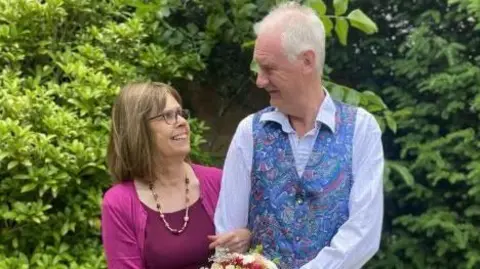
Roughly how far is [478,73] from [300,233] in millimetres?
1974

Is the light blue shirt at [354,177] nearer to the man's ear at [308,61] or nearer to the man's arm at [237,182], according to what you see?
the man's arm at [237,182]

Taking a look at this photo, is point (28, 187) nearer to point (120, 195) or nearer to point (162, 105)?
point (120, 195)

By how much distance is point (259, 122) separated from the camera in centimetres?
268

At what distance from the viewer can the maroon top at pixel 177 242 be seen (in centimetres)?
294

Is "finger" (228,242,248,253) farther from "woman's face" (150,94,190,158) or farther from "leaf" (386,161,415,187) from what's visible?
"leaf" (386,161,415,187)

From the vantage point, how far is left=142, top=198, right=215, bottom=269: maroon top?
2.94 metres

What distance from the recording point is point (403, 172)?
162 inches

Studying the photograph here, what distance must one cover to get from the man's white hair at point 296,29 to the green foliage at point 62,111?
58.3 inches

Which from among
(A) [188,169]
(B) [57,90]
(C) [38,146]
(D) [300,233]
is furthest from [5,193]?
(D) [300,233]

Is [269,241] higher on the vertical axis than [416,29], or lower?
lower

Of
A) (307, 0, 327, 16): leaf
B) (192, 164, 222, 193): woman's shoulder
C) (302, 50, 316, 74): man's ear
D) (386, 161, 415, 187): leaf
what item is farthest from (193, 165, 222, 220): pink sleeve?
(386, 161, 415, 187): leaf

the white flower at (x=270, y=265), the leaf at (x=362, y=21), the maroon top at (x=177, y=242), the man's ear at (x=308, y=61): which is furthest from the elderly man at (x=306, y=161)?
the leaf at (x=362, y=21)

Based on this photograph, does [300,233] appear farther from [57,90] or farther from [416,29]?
[416,29]

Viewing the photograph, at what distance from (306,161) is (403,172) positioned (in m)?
1.62
